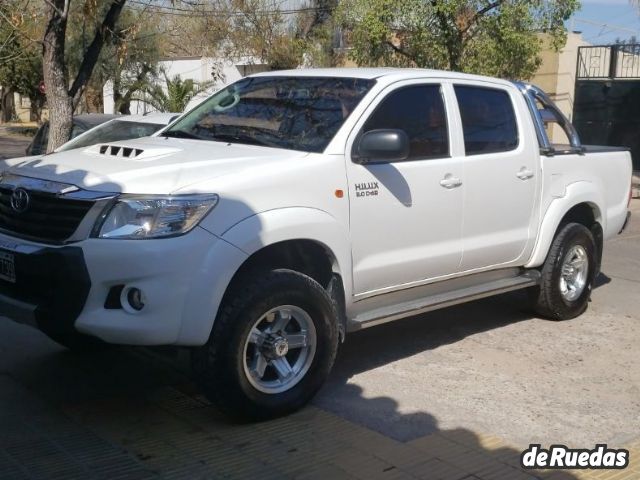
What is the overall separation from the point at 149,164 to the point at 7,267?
975 millimetres

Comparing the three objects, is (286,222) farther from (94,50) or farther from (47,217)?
(94,50)

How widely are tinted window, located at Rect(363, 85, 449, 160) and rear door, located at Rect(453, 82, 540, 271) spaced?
0.75 feet

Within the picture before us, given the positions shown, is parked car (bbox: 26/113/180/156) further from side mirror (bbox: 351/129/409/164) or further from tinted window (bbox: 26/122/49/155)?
side mirror (bbox: 351/129/409/164)

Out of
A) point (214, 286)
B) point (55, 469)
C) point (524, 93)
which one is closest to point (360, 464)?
point (214, 286)

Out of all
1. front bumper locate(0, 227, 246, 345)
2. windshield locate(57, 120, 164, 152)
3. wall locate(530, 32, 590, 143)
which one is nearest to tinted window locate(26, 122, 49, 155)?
windshield locate(57, 120, 164, 152)

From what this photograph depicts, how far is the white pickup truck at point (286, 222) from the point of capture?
4.45 m

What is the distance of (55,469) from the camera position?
4266 millimetres

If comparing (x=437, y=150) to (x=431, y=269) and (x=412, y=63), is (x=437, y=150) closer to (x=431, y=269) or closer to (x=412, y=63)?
(x=431, y=269)

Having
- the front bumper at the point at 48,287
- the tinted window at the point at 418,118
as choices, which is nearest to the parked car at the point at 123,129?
the tinted window at the point at 418,118

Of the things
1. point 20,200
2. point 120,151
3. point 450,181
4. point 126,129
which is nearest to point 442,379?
point 450,181

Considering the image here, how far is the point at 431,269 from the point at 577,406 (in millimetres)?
1295

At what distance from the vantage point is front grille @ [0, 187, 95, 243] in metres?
4.60

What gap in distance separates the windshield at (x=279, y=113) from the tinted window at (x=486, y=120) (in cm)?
94

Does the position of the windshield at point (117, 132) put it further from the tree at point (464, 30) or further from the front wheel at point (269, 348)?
the tree at point (464, 30)
